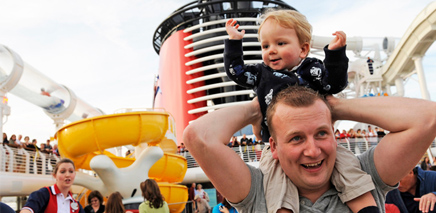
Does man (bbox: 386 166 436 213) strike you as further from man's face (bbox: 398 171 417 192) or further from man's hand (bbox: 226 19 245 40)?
man's hand (bbox: 226 19 245 40)

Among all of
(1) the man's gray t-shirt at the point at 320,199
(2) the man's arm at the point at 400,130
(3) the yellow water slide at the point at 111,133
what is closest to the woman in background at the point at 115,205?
(1) the man's gray t-shirt at the point at 320,199

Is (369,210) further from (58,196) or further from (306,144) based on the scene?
(58,196)

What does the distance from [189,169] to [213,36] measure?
884cm

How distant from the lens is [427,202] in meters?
2.64

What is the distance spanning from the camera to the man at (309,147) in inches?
48.8

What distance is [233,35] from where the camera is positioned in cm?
165

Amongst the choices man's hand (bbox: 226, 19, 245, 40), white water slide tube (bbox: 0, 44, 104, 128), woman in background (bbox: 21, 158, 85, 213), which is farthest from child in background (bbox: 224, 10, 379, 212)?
white water slide tube (bbox: 0, 44, 104, 128)

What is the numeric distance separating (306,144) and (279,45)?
2.00 feet

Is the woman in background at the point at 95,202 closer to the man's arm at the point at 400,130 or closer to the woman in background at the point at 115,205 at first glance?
the woman in background at the point at 115,205

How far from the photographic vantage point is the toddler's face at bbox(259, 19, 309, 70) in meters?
1.68

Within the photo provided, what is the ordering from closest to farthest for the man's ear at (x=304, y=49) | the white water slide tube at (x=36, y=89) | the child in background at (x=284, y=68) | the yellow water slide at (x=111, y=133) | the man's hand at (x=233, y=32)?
1. the child in background at (x=284, y=68)
2. the man's hand at (x=233, y=32)
3. the man's ear at (x=304, y=49)
4. the yellow water slide at (x=111, y=133)
5. the white water slide tube at (x=36, y=89)

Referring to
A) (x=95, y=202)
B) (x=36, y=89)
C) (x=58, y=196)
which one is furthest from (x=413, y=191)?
(x=36, y=89)

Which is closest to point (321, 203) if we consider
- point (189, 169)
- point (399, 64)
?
point (189, 169)

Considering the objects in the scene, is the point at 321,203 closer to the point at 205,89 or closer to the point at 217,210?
the point at 217,210
